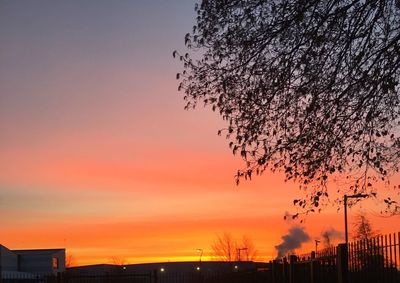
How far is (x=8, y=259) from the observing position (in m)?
89.4

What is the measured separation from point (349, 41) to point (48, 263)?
88915mm

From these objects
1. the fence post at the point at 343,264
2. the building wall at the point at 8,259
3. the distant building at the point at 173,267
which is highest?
the fence post at the point at 343,264

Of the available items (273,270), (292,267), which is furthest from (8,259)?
(292,267)

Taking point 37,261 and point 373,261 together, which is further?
point 37,261

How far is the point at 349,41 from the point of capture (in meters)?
10.5

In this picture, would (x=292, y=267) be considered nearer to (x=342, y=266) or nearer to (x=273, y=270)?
(x=273, y=270)

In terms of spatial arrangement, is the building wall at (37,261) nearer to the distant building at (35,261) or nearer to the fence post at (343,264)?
the distant building at (35,261)

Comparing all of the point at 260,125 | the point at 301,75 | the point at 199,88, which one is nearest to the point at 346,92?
the point at 301,75

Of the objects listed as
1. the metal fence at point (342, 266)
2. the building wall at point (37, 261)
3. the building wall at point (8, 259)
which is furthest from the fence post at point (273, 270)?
the building wall at point (37, 261)

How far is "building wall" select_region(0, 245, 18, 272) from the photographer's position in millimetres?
85312

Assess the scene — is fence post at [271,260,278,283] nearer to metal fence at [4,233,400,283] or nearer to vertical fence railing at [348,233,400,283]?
metal fence at [4,233,400,283]

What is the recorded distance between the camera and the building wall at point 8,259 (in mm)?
85312

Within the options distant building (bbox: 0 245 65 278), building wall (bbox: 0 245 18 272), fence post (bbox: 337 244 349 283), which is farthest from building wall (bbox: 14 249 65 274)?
fence post (bbox: 337 244 349 283)

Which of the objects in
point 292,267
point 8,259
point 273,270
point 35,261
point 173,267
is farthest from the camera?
point 173,267
